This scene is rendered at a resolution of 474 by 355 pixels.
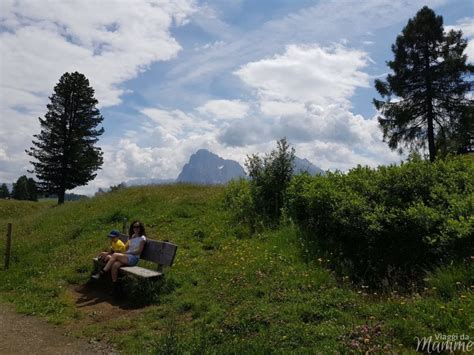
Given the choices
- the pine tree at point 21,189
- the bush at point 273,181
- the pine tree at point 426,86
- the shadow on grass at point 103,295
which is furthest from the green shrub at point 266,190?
the pine tree at point 21,189

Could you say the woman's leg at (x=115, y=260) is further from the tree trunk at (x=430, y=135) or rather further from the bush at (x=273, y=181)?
the tree trunk at (x=430, y=135)

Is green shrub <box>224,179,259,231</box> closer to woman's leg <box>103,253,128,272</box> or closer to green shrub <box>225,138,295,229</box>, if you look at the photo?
green shrub <box>225,138,295,229</box>

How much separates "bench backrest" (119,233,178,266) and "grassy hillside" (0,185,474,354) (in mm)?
301

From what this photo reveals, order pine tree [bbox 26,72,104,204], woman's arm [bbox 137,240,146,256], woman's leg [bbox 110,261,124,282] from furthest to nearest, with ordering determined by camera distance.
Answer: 1. pine tree [bbox 26,72,104,204]
2. woman's arm [bbox 137,240,146,256]
3. woman's leg [bbox 110,261,124,282]

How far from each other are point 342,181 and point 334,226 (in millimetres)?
1589

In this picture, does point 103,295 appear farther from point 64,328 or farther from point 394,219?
point 394,219

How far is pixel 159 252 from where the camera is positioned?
9.23 meters

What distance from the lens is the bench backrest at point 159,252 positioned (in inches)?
348

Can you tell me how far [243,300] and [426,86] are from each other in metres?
25.3

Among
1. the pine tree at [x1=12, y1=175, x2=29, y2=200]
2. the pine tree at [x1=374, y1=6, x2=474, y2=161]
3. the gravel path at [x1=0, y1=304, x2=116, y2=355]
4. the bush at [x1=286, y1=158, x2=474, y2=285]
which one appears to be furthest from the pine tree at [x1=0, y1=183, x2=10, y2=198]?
the bush at [x1=286, y1=158, x2=474, y2=285]

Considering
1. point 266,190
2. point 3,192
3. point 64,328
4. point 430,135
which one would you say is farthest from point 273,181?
point 3,192

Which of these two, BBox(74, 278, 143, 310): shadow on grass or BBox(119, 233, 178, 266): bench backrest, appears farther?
BBox(119, 233, 178, 266): bench backrest

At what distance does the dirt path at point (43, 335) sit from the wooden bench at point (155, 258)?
818 millimetres

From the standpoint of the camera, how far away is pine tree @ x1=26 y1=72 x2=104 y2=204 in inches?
1351
